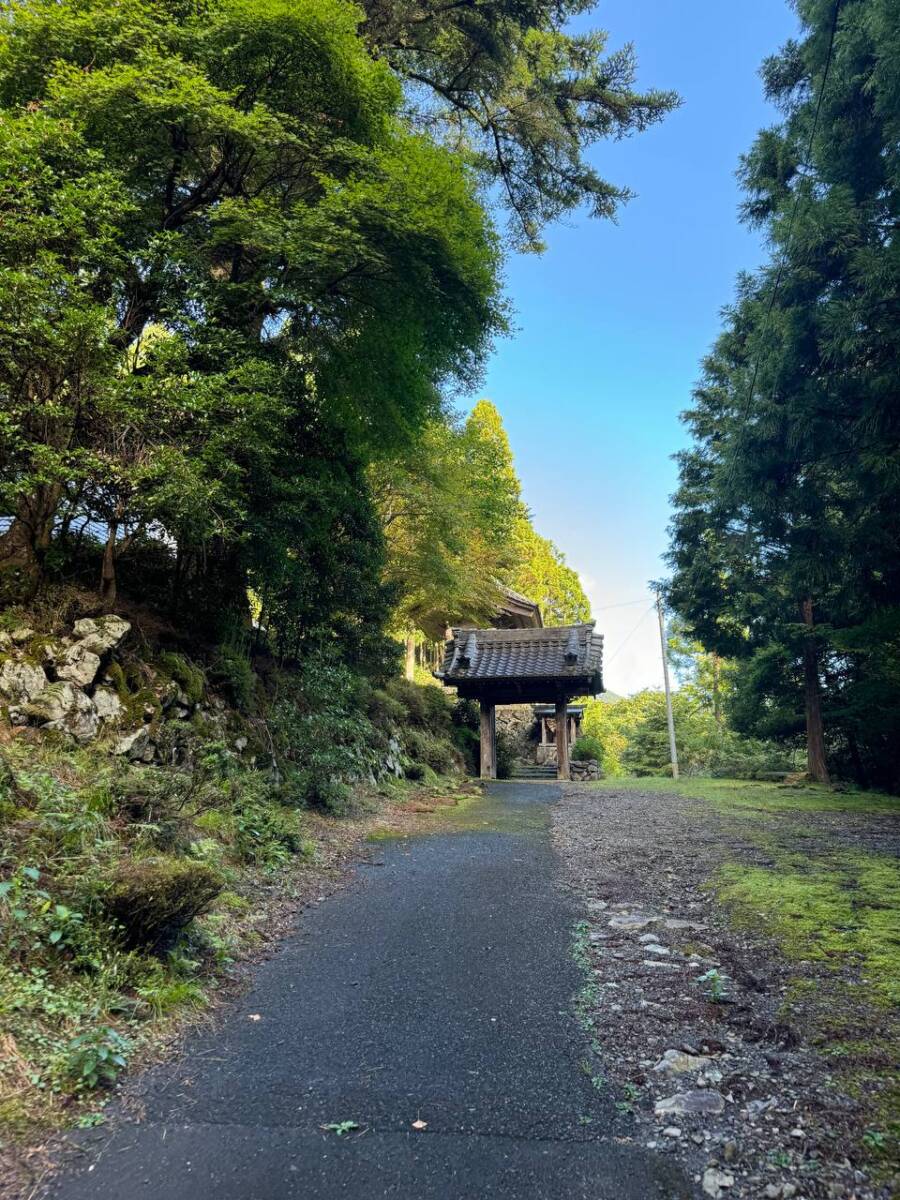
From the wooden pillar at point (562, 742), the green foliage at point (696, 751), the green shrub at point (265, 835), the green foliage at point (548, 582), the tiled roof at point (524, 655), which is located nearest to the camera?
the green shrub at point (265, 835)

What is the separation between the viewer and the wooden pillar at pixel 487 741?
15.0 meters

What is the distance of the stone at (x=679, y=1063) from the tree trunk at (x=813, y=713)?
576 inches

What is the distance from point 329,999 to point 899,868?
197 inches

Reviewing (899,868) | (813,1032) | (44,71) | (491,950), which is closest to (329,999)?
(491,950)

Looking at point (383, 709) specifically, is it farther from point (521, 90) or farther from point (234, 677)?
point (521, 90)

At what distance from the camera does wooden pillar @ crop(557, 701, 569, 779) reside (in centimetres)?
1524

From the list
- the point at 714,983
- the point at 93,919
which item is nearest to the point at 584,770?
the point at 714,983

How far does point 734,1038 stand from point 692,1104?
0.57 m

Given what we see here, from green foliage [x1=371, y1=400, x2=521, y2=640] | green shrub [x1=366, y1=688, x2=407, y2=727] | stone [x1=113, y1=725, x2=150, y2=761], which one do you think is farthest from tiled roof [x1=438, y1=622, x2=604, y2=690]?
stone [x1=113, y1=725, x2=150, y2=761]

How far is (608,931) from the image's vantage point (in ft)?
13.2

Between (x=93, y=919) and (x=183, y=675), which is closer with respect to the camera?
(x=93, y=919)

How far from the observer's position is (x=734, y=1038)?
2596mm

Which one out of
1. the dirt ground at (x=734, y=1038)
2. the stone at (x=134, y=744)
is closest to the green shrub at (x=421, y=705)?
the stone at (x=134, y=744)

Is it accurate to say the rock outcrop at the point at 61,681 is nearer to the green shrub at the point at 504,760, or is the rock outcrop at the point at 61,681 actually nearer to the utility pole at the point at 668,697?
the green shrub at the point at 504,760
